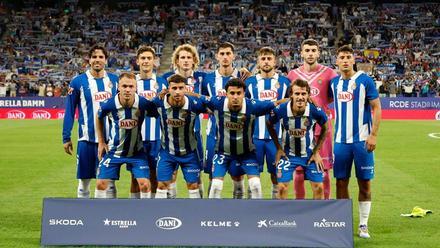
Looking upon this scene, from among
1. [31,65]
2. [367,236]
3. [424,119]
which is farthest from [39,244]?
[31,65]

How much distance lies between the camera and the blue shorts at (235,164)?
28.0 feet

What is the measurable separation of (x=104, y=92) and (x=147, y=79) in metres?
0.62

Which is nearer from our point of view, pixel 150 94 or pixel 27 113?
pixel 150 94

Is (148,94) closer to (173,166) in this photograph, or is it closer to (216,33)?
(173,166)

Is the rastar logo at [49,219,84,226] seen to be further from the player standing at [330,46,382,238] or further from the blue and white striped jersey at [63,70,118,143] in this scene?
the player standing at [330,46,382,238]

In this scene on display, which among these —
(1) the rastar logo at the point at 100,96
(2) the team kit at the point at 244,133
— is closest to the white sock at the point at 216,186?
(2) the team kit at the point at 244,133

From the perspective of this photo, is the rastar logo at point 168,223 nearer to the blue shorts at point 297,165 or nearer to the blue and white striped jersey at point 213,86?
the blue shorts at point 297,165

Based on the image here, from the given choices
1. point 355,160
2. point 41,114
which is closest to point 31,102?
point 41,114

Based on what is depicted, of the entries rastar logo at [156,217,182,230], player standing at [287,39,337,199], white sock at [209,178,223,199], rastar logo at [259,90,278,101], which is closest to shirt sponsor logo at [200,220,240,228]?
rastar logo at [156,217,182,230]

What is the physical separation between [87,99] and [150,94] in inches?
31.3

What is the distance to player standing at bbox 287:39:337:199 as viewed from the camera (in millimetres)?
9078

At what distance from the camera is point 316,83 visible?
9219mm

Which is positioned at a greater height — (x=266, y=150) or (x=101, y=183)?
(x=266, y=150)

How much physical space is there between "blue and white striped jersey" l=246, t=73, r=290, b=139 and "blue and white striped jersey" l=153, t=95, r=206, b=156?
99 cm
